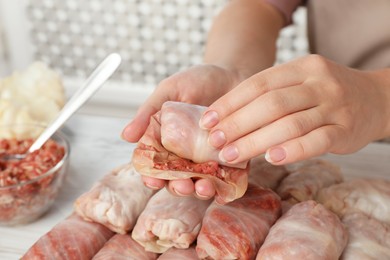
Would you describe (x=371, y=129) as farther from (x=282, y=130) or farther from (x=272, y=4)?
(x=272, y=4)

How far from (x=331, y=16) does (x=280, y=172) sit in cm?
63

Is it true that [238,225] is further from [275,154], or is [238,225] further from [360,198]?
[360,198]

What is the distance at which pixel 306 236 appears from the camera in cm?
102

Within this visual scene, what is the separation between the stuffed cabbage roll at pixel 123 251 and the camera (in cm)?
111

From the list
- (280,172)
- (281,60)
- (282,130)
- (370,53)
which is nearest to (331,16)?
(370,53)

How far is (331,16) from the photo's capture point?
1.71 metres

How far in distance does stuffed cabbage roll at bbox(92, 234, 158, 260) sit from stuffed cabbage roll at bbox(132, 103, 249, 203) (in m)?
0.19

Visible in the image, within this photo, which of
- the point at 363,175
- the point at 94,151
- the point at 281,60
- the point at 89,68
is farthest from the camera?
the point at 89,68

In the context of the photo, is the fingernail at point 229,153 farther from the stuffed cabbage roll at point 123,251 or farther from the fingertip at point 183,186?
the stuffed cabbage roll at point 123,251

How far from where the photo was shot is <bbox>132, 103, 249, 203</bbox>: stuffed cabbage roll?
102 centimetres

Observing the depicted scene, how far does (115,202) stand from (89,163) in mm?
451

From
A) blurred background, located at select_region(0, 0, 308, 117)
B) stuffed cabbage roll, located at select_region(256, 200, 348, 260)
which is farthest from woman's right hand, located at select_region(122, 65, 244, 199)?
blurred background, located at select_region(0, 0, 308, 117)

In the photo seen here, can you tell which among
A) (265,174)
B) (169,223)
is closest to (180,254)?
(169,223)

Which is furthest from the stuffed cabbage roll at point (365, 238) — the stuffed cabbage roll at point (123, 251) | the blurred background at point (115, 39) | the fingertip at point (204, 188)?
the blurred background at point (115, 39)
